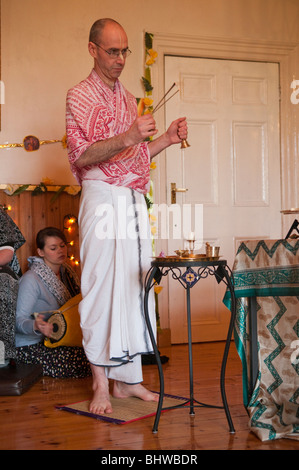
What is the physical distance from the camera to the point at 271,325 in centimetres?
235

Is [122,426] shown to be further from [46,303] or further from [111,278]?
[46,303]

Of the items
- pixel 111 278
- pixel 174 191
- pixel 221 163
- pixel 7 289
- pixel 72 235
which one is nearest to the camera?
pixel 111 278

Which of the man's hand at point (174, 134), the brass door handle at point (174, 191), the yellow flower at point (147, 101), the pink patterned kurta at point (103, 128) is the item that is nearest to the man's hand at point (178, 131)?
the man's hand at point (174, 134)

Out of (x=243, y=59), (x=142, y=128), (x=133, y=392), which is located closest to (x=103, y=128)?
(x=142, y=128)

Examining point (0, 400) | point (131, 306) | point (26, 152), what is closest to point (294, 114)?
point (26, 152)

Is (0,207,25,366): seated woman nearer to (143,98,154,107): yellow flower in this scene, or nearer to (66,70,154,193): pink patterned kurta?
(66,70,154,193): pink patterned kurta

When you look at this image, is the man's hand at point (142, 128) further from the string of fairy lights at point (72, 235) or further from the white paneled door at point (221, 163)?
the white paneled door at point (221, 163)

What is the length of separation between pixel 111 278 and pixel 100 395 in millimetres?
523

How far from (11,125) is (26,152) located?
21 centimetres

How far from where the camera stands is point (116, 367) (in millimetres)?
2746

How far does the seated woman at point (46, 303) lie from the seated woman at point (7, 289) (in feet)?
0.46

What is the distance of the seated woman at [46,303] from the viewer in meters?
3.40
